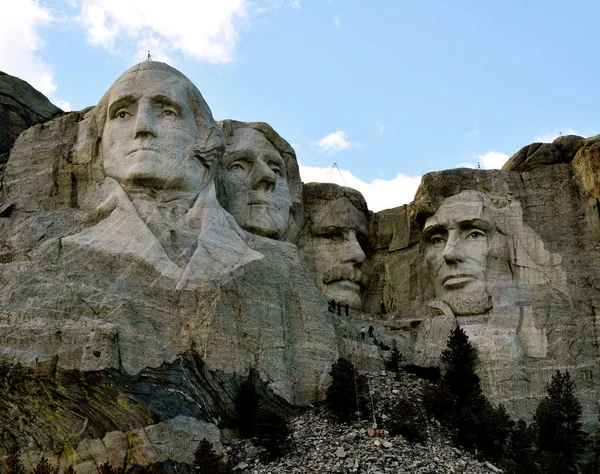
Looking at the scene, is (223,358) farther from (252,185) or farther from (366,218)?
(366,218)

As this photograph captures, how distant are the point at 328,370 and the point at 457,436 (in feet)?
10.4

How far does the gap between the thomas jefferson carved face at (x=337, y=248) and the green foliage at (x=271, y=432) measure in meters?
7.97

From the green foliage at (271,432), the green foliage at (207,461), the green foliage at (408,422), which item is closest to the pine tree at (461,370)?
the green foliage at (408,422)

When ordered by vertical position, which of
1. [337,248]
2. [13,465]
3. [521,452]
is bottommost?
[13,465]

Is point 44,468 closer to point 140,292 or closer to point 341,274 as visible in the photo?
point 140,292

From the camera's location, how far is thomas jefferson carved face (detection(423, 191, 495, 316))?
33188mm

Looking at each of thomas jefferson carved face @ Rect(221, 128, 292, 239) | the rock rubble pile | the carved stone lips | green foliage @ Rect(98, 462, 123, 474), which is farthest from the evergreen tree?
thomas jefferson carved face @ Rect(221, 128, 292, 239)

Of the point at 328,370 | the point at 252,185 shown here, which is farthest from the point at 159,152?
the point at 328,370

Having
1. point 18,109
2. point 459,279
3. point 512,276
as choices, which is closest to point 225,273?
point 459,279

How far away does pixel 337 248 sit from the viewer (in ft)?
117

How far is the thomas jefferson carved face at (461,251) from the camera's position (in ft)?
109

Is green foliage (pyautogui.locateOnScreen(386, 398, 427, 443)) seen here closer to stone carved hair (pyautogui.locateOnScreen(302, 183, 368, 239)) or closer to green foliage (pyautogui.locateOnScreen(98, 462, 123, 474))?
green foliage (pyautogui.locateOnScreen(98, 462, 123, 474))

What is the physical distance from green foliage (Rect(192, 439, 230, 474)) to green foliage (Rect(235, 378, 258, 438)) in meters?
1.48

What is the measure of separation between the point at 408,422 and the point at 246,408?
3.33m
